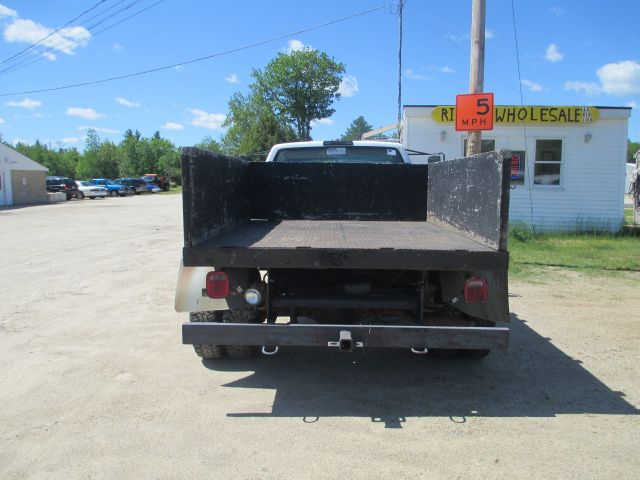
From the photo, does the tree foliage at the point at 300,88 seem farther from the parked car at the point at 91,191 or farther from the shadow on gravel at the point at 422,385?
the shadow on gravel at the point at 422,385

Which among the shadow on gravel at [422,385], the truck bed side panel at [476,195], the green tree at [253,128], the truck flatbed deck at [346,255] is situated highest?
the green tree at [253,128]


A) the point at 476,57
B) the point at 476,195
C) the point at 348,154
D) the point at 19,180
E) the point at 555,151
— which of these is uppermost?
the point at 476,57

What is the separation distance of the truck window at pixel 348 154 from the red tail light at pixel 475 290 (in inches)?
134

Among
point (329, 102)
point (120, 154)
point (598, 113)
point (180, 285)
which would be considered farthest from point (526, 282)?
point (120, 154)

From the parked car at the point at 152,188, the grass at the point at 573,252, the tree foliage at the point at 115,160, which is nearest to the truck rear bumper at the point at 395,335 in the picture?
the grass at the point at 573,252

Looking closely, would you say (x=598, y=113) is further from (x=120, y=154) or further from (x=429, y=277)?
(x=120, y=154)

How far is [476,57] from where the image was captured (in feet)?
28.4

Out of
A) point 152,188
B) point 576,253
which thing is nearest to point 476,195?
point 576,253

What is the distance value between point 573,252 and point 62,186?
133 ft

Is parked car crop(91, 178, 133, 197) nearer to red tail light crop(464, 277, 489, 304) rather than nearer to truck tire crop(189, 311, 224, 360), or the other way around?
truck tire crop(189, 311, 224, 360)

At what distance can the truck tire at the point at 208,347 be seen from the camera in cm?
420

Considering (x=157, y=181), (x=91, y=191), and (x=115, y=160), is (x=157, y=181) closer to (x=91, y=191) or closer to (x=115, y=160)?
(x=91, y=191)

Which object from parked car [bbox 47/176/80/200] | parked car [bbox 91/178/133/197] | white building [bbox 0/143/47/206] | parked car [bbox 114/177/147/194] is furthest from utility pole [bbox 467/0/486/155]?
parked car [bbox 114/177/147/194]

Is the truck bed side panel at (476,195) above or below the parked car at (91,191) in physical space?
above
